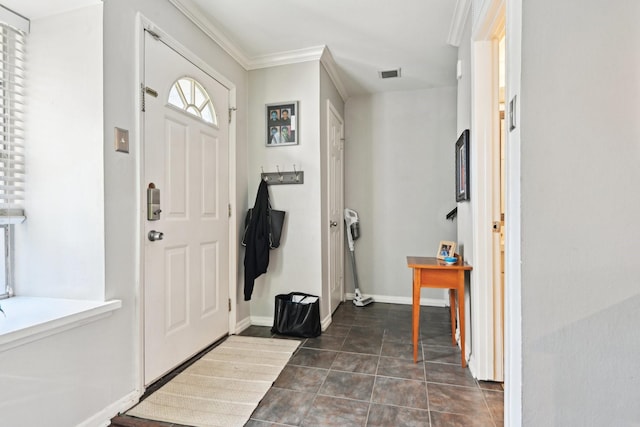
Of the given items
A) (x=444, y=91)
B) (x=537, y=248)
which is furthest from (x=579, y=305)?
(x=444, y=91)

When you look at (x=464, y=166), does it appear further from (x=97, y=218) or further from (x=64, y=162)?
(x=64, y=162)

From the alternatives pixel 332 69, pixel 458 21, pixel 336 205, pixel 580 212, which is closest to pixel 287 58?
pixel 332 69

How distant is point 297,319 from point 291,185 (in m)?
1.14

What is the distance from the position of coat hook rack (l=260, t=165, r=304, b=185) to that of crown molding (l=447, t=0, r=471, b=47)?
1.60 m

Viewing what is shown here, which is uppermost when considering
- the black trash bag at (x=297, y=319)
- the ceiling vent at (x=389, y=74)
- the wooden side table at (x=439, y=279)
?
the ceiling vent at (x=389, y=74)

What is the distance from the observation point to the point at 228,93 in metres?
2.58

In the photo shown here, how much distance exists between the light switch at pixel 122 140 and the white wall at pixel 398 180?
254 cm

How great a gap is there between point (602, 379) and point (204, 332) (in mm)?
2196

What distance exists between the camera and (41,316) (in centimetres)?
128

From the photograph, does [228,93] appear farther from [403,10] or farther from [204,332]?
[204,332]

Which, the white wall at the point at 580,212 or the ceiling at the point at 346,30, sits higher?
the ceiling at the point at 346,30

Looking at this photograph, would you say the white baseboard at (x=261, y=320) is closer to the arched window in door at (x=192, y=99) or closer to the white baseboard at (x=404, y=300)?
the white baseboard at (x=404, y=300)

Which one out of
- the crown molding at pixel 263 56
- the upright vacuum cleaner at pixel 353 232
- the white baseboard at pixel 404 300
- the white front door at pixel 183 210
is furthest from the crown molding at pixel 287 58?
the white baseboard at pixel 404 300

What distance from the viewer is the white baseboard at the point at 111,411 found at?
4.64 feet
